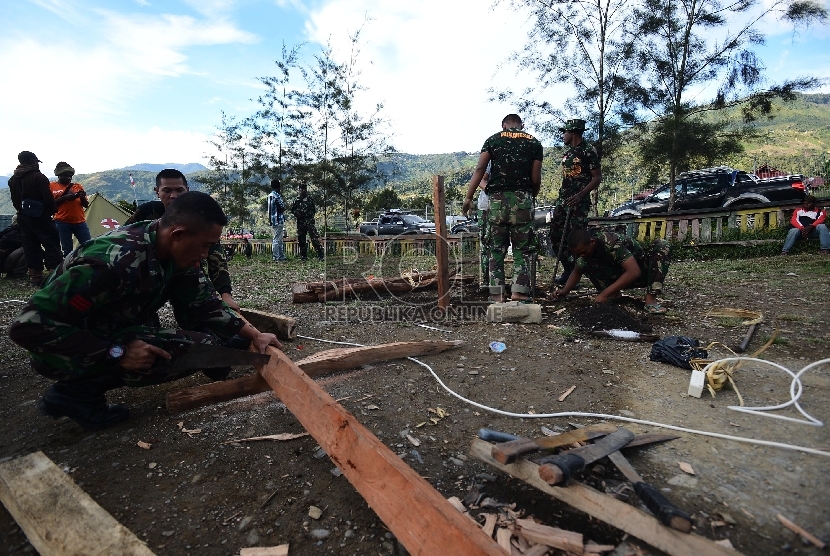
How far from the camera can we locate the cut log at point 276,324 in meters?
4.06

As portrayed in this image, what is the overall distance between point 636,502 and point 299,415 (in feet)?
4.84

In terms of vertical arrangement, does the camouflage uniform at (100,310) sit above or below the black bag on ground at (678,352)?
above

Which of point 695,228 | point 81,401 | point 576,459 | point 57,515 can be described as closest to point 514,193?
point 576,459

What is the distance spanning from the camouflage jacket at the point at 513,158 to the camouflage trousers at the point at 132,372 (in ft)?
11.8

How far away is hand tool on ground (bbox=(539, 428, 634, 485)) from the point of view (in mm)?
1595

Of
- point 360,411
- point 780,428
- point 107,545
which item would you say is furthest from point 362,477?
point 780,428

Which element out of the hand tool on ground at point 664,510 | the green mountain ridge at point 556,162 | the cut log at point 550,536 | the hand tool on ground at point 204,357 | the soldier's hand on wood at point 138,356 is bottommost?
the cut log at point 550,536

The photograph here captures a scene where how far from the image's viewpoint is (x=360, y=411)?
2.61 meters

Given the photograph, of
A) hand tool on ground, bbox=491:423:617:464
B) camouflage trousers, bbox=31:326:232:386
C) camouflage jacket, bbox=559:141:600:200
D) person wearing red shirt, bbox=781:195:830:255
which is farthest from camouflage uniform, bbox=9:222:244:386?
person wearing red shirt, bbox=781:195:830:255

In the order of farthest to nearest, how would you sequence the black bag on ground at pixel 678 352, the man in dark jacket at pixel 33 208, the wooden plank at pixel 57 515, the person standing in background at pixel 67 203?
the person standing in background at pixel 67 203
the man in dark jacket at pixel 33 208
the black bag on ground at pixel 678 352
the wooden plank at pixel 57 515

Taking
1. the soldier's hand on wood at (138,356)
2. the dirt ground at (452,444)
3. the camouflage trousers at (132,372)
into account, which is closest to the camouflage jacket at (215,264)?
the dirt ground at (452,444)

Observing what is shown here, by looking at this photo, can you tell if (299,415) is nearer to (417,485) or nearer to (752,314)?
(417,485)

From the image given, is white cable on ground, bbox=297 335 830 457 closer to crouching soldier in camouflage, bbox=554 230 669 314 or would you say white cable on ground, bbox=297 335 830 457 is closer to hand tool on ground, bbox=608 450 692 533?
hand tool on ground, bbox=608 450 692 533

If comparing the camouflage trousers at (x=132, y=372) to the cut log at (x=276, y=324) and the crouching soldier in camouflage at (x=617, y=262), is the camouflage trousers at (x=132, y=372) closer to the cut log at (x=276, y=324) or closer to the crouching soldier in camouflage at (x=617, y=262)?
the cut log at (x=276, y=324)
